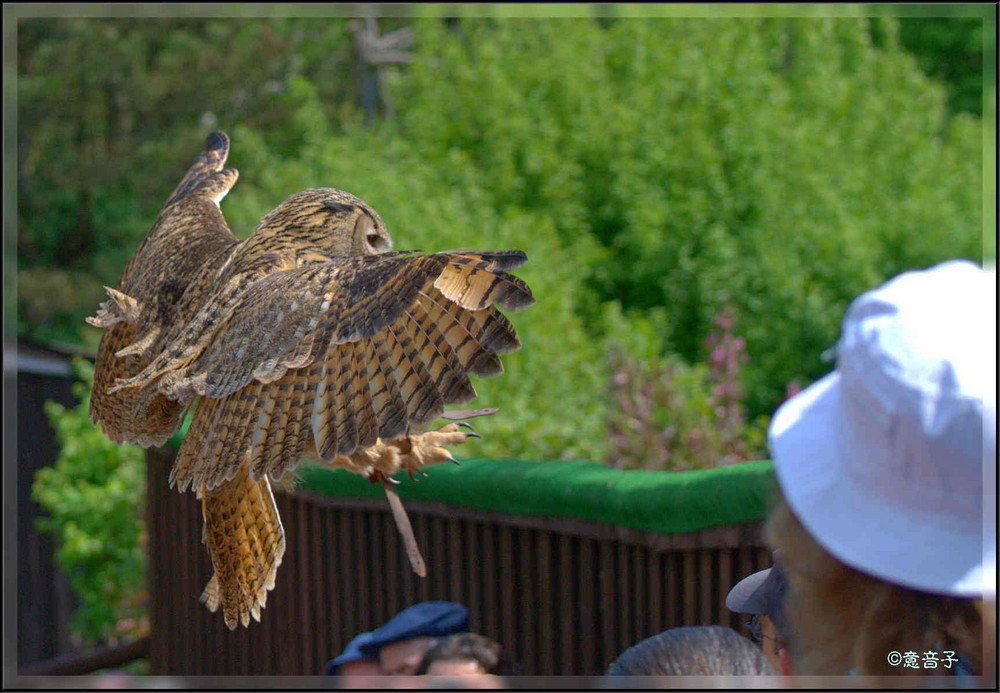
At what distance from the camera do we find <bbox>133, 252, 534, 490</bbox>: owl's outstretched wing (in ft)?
5.16

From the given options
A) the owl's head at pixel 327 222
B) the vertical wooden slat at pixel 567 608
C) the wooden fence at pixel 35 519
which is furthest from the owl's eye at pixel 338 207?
the wooden fence at pixel 35 519

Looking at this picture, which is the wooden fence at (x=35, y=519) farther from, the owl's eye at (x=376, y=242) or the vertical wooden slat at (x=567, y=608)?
the owl's eye at (x=376, y=242)

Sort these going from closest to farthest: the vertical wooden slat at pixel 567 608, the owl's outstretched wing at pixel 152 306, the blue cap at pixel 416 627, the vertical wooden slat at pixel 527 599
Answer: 1. the owl's outstretched wing at pixel 152 306
2. the blue cap at pixel 416 627
3. the vertical wooden slat at pixel 567 608
4. the vertical wooden slat at pixel 527 599

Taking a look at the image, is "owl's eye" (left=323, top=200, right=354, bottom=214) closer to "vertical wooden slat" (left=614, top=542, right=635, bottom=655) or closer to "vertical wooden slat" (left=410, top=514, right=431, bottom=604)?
"vertical wooden slat" (left=614, top=542, right=635, bottom=655)

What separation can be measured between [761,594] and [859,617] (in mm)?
856

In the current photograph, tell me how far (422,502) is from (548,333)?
9.39 ft

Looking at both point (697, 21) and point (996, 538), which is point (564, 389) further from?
point (697, 21)

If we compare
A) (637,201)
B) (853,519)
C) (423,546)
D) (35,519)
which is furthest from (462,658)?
(35,519)

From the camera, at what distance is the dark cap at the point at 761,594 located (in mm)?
1710

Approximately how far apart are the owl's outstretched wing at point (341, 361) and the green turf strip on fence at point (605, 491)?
389 mm

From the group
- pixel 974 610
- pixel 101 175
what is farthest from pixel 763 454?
pixel 101 175

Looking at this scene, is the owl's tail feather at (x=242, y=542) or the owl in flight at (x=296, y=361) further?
the owl's tail feather at (x=242, y=542)

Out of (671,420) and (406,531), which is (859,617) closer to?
(406,531)

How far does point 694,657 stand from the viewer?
1.54 m
